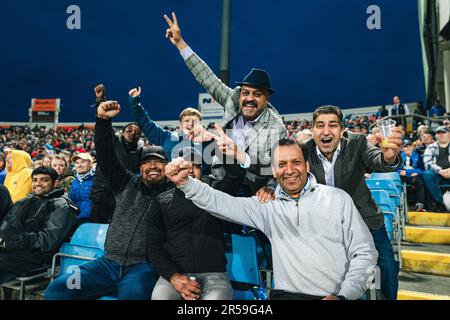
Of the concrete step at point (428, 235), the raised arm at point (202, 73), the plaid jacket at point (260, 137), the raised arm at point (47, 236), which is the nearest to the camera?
the plaid jacket at point (260, 137)

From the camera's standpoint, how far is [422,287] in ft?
10.4

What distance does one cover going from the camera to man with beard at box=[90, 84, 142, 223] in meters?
3.78

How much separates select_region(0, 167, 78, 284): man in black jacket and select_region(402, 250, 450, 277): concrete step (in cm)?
388

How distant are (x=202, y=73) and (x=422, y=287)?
314 cm

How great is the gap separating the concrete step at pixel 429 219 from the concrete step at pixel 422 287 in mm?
1727

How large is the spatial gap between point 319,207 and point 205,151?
1.29 m

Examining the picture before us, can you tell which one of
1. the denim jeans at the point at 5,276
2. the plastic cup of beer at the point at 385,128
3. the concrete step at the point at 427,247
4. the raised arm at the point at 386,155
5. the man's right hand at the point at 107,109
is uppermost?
the man's right hand at the point at 107,109

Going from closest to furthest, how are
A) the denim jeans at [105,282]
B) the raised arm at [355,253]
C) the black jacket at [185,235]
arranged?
the raised arm at [355,253]
the black jacket at [185,235]
the denim jeans at [105,282]

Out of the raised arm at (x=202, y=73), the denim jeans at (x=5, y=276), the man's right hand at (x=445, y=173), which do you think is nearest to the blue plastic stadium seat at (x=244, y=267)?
the raised arm at (x=202, y=73)

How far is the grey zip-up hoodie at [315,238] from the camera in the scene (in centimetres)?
192

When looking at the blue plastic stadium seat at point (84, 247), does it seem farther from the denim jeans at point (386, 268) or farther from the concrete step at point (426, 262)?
the concrete step at point (426, 262)

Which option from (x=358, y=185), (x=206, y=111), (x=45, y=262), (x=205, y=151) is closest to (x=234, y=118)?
(x=205, y=151)

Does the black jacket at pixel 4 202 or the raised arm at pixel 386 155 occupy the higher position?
the raised arm at pixel 386 155

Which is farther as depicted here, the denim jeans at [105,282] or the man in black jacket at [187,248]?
the denim jeans at [105,282]
